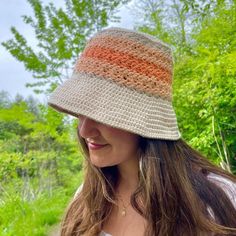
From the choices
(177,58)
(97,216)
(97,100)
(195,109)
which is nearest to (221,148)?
(195,109)

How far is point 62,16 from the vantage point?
4793 millimetres

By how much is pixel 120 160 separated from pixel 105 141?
0.22 feet

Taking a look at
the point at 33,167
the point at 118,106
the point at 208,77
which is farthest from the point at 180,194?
the point at 33,167

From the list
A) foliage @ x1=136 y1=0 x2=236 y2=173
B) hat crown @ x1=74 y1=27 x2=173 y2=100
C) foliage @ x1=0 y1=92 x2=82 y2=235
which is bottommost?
foliage @ x1=0 y1=92 x2=82 y2=235

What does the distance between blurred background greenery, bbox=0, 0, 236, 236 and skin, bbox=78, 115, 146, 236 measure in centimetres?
127

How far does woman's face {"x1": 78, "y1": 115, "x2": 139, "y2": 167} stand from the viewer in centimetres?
95

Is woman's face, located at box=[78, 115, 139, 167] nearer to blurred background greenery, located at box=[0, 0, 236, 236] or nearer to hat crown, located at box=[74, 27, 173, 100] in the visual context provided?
hat crown, located at box=[74, 27, 173, 100]

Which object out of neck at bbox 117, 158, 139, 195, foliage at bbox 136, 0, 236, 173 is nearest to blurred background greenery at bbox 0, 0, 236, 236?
foliage at bbox 136, 0, 236, 173

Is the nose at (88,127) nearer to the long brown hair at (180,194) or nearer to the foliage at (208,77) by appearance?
the long brown hair at (180,194)

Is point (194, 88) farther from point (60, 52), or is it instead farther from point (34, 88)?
point (34, 88)

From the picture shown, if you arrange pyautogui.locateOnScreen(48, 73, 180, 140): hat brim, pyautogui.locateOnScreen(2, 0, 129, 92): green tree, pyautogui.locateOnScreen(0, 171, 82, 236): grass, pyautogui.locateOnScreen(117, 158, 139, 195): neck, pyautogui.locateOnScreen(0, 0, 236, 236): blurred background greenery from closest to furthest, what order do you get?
pyautogui.locateOnScreen(48, 73, 180, 140): hat brim → pyautogui.locateOnScreen(117, 158, 139, 195): neck → pyautogui.locateOnScreen(0, 0, 236, 236): blurred background greenery → pyautogui.locateOnScreen(0, 171, 82, 236): grass → pyautogui.locateOnScreen(2, 0, 129, 92): green tree

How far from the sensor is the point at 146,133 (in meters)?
0.89

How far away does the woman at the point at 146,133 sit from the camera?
89cm

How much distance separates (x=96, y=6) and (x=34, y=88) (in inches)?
50.3
